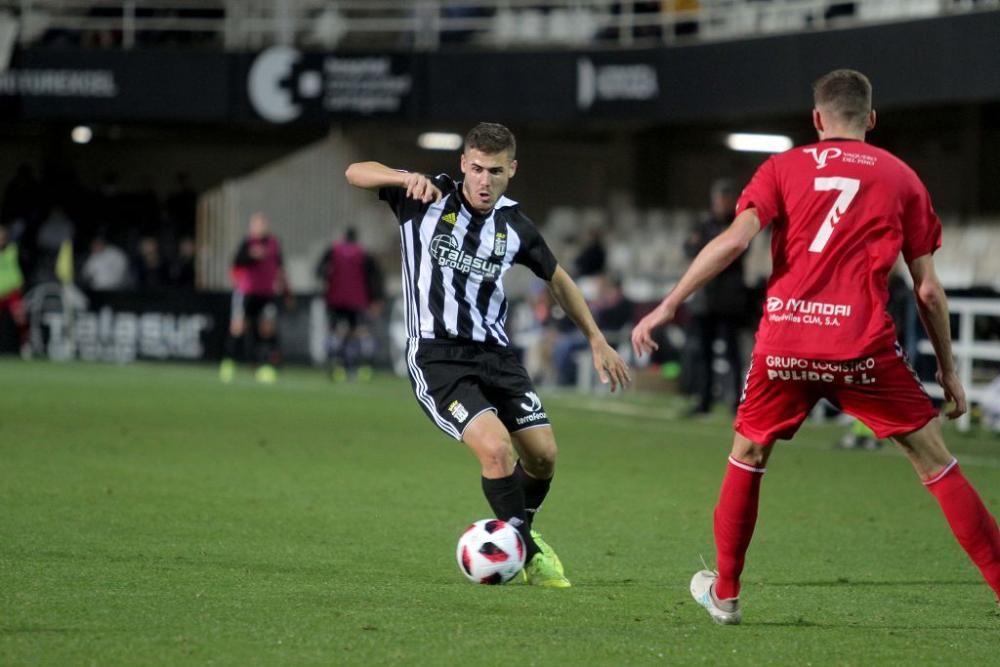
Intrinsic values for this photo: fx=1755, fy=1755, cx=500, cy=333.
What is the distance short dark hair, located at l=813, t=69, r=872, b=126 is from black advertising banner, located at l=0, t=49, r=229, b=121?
70.9ft

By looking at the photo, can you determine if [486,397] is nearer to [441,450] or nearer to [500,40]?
[441,450]

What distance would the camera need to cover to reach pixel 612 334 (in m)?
21.8

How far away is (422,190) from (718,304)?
10.2 metres

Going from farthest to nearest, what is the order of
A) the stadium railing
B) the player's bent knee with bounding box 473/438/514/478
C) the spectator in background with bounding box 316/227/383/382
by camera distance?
the stadium railing → the spectator in background with bounding box 316/227/383/382 → the player's bent knee with bounding box 473/438/514/478

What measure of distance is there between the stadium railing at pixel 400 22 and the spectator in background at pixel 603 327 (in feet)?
13.3

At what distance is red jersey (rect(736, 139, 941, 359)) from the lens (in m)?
6.16

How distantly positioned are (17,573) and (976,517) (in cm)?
375

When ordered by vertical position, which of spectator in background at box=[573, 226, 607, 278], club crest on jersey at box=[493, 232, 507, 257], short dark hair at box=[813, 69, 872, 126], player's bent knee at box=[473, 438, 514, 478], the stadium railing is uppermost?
the stadium railing

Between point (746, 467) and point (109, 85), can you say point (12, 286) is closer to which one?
point (109, 85)

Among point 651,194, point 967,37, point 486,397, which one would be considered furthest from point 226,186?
point 486,397

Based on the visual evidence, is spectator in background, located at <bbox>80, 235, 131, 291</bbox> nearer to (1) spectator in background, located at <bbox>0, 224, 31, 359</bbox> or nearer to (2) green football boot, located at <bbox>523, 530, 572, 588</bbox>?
(1) spectator in background, located at <bbox>0, 224, 31, 359</bbox>

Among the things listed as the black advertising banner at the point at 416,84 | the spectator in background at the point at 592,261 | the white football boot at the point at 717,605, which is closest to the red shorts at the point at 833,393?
the white football boot at the point at 717,605

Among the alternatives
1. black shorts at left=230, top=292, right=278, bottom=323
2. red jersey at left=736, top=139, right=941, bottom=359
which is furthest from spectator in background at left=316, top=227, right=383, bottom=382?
red jersey at left=736, top=139, right=941, bottom=359

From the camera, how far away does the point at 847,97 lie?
249 inches
